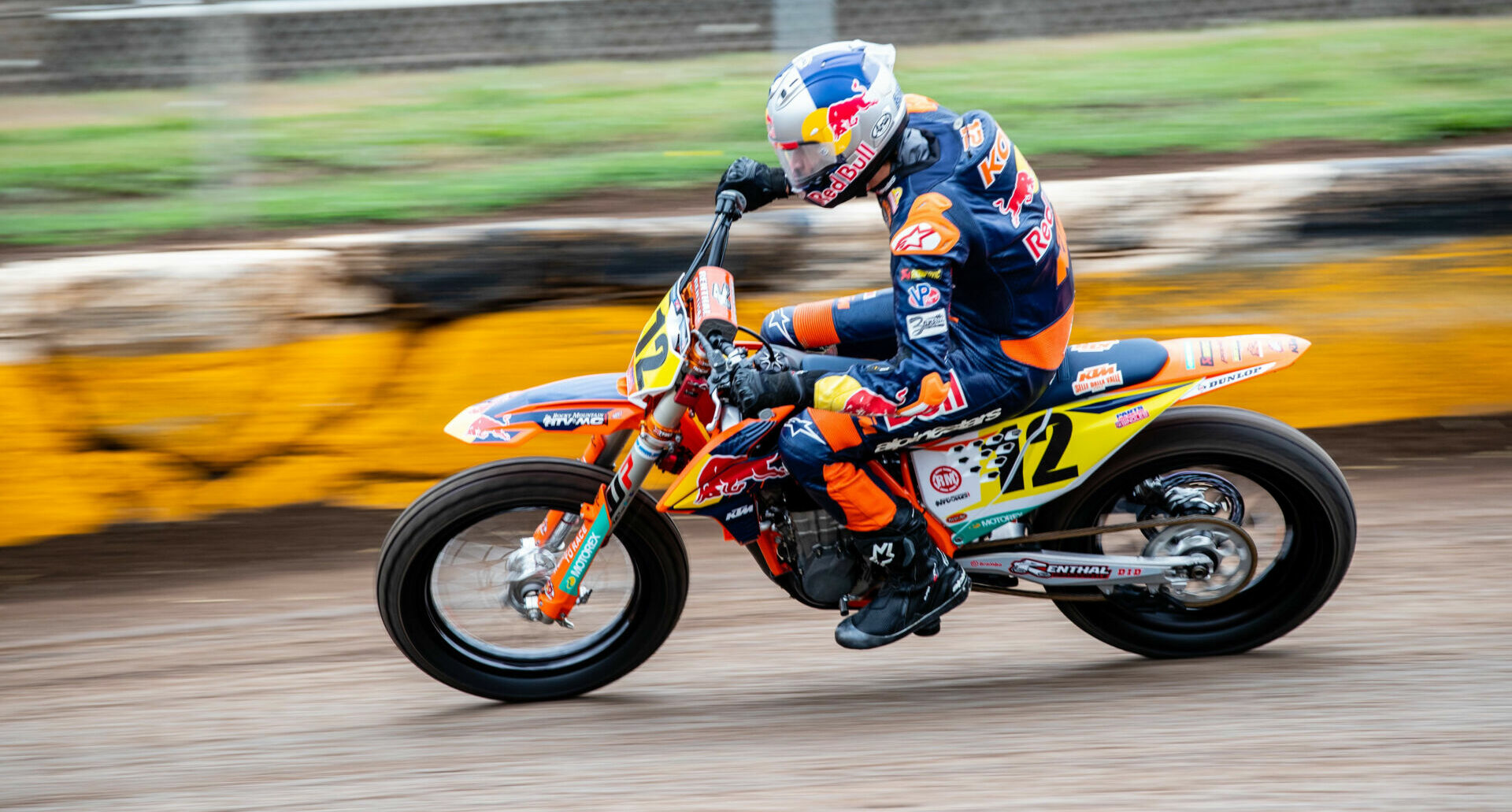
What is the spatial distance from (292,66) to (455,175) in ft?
3.04

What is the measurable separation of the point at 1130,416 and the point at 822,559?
1.00 m

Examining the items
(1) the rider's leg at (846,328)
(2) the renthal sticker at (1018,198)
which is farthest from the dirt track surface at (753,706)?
(2) the renthal sticker at (1018,198)

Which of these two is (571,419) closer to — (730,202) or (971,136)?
(730,202)

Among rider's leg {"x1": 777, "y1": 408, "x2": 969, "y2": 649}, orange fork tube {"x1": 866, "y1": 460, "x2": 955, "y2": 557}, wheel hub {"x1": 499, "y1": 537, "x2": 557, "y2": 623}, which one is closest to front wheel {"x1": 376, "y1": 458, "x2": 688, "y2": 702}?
wheel hub {"x1": 499, "y1": 537, "x2": 557, "y2": 623}

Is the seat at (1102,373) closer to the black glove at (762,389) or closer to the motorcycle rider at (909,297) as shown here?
the motorcycle rider at (909,297)

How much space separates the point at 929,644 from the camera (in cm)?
453

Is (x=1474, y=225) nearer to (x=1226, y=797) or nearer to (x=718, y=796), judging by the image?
(x=1226, y=797)

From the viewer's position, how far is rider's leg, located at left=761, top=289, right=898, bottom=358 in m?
4.05

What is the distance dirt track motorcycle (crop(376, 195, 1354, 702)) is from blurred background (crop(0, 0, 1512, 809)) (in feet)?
0.75

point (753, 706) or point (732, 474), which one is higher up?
point (732, 474)

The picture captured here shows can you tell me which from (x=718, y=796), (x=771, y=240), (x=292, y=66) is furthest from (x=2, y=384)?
(x=718, y=796)

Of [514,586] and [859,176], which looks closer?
[859,176]

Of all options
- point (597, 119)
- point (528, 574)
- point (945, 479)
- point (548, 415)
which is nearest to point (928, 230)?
point (945, 479)

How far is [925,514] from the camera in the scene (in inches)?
154
